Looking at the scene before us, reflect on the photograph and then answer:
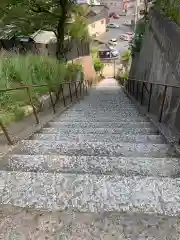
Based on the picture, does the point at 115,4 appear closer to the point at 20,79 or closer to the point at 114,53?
the point at 114,53

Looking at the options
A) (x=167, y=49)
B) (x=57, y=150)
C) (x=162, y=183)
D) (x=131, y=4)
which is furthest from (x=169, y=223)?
(x=131, y=4)

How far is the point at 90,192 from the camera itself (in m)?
1.96

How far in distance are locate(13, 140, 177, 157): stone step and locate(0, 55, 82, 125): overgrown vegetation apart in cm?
107

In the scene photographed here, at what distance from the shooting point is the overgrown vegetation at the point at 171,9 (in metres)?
6.90

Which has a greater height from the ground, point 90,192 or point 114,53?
point 90,192

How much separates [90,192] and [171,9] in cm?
666

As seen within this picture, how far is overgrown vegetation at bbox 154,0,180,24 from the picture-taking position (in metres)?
6.90

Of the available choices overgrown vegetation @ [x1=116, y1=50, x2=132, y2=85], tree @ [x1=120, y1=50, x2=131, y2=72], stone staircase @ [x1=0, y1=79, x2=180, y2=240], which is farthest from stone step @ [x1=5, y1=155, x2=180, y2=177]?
tree @ [x1=120, y1=50, x2=131, y2=72]

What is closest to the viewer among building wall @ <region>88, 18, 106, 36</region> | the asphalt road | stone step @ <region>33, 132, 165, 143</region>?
stone step @ <region>33, 132, 165, 143</region>

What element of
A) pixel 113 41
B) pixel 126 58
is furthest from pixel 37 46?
pixel 113 41

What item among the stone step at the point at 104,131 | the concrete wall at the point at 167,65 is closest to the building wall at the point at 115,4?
the concrete wall at the point at 167,65

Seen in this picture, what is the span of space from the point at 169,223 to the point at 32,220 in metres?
0.83

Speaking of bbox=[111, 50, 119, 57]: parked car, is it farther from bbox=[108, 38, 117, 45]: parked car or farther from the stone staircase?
the stone staircase

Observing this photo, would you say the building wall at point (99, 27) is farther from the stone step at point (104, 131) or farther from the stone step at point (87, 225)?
the stone step at point (87, 225)
